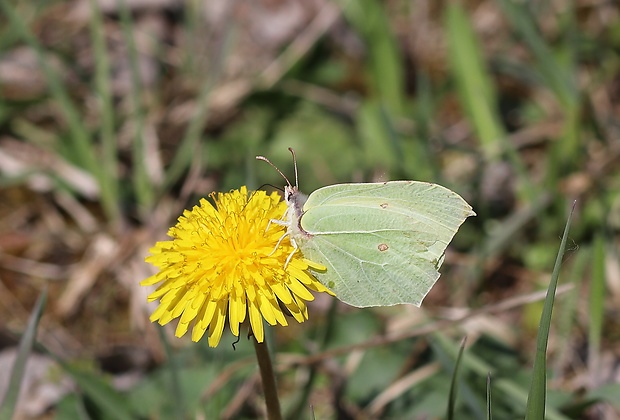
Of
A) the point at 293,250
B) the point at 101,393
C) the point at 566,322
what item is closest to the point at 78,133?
the point at 101,393

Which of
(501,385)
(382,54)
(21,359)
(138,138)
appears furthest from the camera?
(382,54)

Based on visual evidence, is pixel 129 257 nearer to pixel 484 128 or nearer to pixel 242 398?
pixel 242 398

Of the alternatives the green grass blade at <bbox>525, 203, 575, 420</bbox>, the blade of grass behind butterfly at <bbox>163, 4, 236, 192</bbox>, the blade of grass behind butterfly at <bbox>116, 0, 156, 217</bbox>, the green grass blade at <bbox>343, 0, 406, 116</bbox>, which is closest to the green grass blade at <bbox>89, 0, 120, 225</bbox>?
the blade of grass behind butterfly at <bbox>116, 0, 156, 217</bbox>

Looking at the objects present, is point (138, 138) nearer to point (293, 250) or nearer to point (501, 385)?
point (293, 250)

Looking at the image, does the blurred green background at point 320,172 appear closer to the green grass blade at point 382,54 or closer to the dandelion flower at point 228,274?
the green grass blade at point 382,54

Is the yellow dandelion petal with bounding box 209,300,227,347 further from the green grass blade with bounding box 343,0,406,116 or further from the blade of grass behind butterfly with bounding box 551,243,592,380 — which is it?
the green grass blade with bounding box 343,0,406,116

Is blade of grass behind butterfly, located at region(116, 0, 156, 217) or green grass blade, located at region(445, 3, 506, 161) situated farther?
green grass blade, located at region(445, 3, 506, 161)
